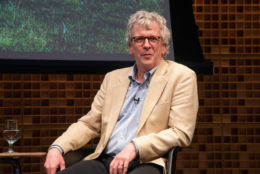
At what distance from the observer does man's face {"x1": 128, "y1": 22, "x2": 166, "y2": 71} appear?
9.36 ft

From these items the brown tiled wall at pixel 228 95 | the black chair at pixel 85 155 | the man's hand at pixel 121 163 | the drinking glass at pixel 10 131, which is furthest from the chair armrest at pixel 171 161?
the brown tiled wall at pixel 228 95

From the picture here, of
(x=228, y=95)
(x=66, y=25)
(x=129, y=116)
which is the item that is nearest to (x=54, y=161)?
(x=129, y=116)

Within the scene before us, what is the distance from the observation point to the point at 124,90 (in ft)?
9.63

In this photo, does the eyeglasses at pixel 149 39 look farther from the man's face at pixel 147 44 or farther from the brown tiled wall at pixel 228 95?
the brown tiled wall at pixel 228 95

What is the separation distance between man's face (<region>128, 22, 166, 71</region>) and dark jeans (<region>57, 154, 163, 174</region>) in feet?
1.92

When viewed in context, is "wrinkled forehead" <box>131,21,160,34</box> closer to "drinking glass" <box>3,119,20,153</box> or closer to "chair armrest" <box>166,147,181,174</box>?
"chair armrest" <box>166,147,181,174</box>

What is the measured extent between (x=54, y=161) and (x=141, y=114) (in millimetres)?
538

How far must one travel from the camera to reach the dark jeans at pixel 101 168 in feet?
8.39

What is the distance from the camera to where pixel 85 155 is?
2.89 metres

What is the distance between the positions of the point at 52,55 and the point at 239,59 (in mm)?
1954

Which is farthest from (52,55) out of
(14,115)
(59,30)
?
(14,115)

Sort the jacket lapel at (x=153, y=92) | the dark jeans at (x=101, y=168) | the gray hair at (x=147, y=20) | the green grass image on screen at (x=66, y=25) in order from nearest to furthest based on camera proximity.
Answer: the dark jeans at (x=101, y=168)
the jacket lapel at (x=153, y=92)
the gray hair at (x=147, y=20)
the green grass image on screen at (x=66, y=25)

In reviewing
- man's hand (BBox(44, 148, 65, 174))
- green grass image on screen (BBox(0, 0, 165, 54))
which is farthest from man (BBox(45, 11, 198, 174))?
green grass image on screen (BBox(0, 0, 165, 54))

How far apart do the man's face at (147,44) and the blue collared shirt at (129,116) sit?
0.05 meters
